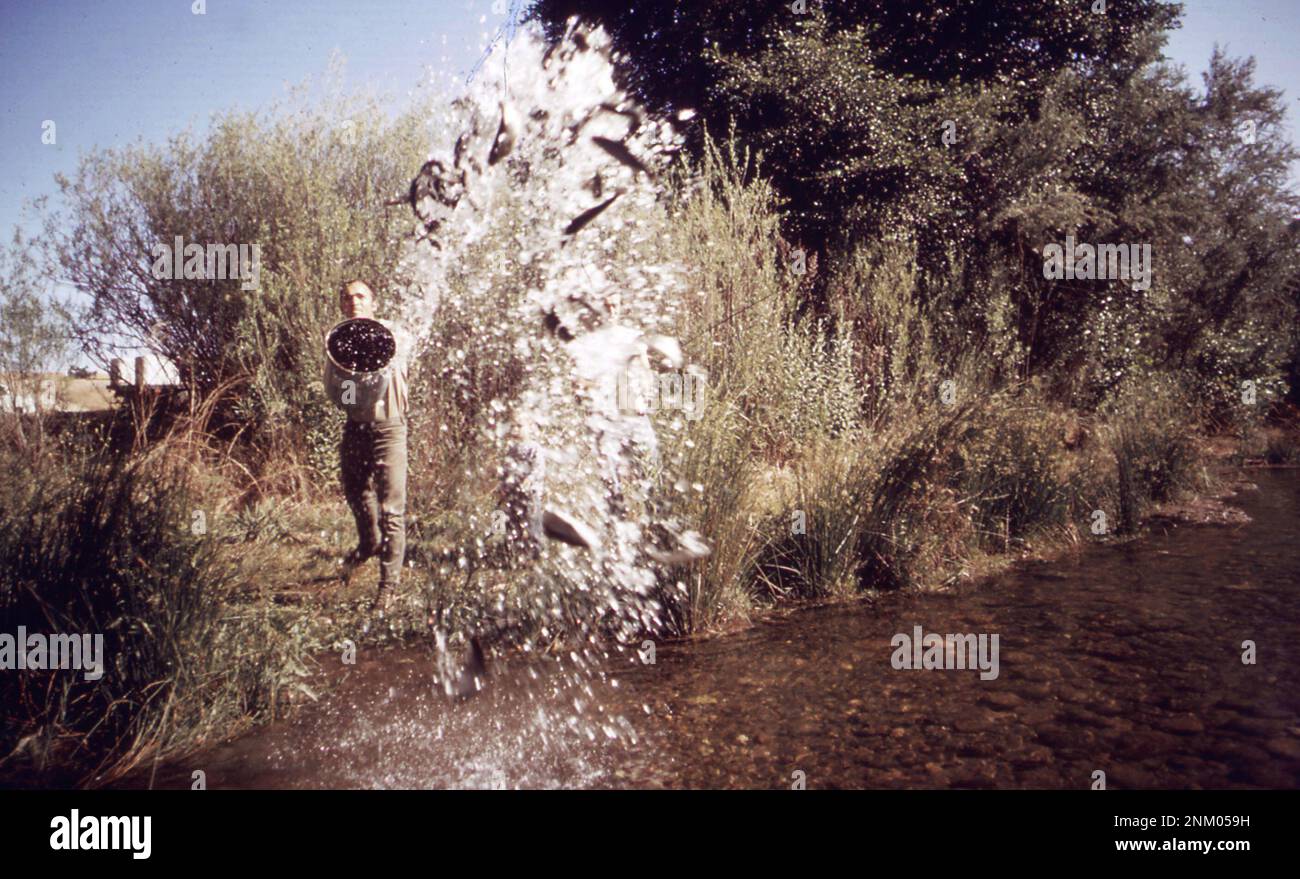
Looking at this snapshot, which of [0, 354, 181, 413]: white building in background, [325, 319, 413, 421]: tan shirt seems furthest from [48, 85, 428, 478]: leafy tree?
[325, 319, 413, 421]: tan shirt

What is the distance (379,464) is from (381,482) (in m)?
0.12

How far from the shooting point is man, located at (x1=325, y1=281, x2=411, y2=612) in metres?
Answer: 5.02

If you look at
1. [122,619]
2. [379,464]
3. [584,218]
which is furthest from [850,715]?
[584,218]

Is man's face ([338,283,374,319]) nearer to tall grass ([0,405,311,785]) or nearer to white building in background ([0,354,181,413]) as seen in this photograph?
tall grass ([0,405,311,785])

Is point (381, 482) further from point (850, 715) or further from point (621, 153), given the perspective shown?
point (621, 153)

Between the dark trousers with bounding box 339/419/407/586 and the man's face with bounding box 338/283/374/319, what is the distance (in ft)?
2.29

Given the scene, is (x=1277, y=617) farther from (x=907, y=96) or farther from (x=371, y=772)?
(x=907, y=96)

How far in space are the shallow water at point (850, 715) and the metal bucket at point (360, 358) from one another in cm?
164

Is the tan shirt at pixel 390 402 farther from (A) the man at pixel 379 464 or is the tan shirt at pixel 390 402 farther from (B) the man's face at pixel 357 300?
(B) the man's face at pixel 357 300

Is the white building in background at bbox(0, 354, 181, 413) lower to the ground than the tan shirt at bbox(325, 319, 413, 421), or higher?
higher

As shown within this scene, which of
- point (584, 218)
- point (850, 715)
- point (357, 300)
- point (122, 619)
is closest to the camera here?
point (122, 619)

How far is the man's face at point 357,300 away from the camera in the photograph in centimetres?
499

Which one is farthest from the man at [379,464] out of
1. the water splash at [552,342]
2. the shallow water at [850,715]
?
the shallow water at [850,715]

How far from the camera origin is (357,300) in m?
5.00
